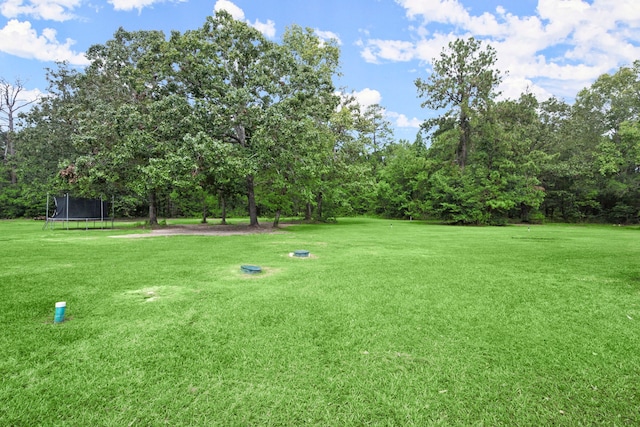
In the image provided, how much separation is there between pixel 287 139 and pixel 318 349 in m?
12.7

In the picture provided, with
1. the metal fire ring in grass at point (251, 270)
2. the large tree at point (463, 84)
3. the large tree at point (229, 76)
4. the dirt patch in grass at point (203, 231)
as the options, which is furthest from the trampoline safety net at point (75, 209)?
the large tree at point (463, 84)

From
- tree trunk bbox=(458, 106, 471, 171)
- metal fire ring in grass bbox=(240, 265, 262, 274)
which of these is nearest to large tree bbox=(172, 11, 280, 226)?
metal fire ring in grass bbox=(240, 265, 262, 274)

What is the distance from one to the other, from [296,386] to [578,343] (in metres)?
2.79

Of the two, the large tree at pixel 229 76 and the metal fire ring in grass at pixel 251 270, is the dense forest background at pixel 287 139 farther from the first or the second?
the metal fire ring in grass at pixel 251 270

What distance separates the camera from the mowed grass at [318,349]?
2.15 m

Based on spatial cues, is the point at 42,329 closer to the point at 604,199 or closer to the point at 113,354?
the point at 113,354

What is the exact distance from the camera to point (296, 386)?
239 cm

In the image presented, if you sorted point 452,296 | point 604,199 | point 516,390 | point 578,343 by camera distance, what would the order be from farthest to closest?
1. point 604,199
2. point 452,296
3. point 578,343
4. point 516,390

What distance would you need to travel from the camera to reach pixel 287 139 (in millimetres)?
14719

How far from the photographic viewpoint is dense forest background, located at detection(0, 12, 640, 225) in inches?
583

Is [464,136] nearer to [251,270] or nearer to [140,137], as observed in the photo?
[140,137]

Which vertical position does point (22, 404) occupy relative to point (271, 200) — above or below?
below

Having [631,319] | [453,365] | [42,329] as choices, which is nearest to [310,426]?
[453,365]

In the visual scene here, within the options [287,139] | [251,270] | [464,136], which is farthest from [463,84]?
[251,270]
